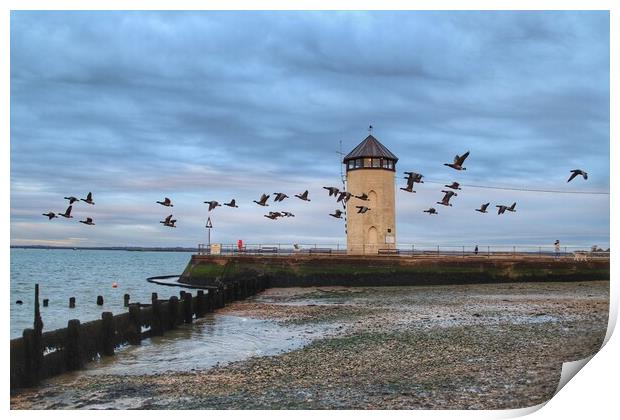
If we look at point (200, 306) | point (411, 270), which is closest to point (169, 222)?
point (200, 306)

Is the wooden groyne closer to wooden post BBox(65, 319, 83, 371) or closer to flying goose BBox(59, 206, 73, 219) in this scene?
wooden post BBox(65, 319, 83, 371)

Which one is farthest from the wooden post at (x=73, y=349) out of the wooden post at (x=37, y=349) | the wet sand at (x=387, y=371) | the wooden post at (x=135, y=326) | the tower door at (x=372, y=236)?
the tower door at (x=372, y=236)

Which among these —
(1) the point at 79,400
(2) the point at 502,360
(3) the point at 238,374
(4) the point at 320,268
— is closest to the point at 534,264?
(4) the point at 320,268

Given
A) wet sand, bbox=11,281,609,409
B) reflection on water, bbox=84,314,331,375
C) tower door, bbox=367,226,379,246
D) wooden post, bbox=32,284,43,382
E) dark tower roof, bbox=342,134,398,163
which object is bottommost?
reflection on water, bbox=84,314,331,375

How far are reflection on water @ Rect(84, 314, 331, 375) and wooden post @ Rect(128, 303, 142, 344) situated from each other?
0.28m

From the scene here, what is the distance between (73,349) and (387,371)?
6670 millimetres

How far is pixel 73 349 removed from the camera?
1298 cm

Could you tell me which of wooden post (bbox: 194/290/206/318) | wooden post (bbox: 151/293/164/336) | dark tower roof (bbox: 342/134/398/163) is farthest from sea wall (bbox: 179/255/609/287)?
wooden post (bbox: 151/293/164/336)

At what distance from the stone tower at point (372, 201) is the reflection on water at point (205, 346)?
68.5 ft

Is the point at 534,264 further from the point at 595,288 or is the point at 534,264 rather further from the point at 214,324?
the point at 214,324

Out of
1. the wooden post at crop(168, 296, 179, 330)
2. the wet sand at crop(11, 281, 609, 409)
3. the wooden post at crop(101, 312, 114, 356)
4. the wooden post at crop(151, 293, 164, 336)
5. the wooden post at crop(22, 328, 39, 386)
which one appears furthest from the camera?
the wooden post at crop(168, 296, 179, 330)

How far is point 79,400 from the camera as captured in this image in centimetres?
1020

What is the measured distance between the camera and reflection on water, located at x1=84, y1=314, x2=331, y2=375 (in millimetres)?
13297
